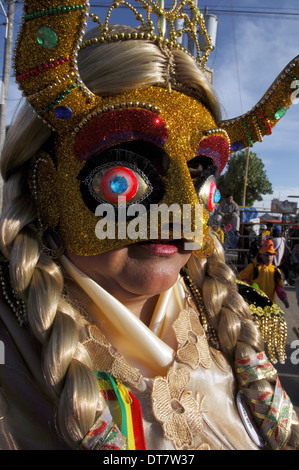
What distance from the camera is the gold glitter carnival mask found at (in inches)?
41.6

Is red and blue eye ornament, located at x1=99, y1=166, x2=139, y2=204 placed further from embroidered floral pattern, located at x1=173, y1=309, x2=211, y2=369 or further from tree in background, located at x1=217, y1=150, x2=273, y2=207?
tree in background, located at x1=217, y1=150, x2=273, y2=207

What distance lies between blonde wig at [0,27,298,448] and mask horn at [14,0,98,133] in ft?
0.32

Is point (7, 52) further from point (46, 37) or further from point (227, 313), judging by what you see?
point (227, 313)

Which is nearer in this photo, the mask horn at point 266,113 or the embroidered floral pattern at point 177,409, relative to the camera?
the embroidered floral pattern at point 177,409

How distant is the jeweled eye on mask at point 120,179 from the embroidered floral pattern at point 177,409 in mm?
620

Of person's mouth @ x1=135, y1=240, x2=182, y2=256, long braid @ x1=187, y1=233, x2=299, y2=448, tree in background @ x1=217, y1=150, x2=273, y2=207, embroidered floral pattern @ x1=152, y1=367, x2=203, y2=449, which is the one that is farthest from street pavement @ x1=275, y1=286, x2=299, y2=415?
tree in background @ x1=217, y1=150, x2=273, y2=207

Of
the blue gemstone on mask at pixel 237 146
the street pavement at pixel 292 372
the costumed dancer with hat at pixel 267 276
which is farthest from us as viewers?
the costumed dancer with hat at pixel 267 276

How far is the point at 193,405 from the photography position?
1.19 m

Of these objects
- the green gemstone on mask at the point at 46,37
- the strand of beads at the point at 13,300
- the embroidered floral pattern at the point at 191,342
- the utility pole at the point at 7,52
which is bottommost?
the embroidered floral pattern at the point at 191,342

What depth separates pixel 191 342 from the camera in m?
1.32

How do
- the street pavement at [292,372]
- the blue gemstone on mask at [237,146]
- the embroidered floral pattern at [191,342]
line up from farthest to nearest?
the street pavement at [292,372] < the blue gemstone on mask at [237,146] < the embroidered floral pattern at [191,342]

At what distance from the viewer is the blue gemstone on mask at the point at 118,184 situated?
3.71 feet

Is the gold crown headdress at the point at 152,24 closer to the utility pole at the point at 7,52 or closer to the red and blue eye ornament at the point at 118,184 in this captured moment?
the red and blue eye ornament at the point at 118,184

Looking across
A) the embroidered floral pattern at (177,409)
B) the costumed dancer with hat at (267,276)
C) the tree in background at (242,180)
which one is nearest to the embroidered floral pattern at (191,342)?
the embroidered floral pattern at (177,409)
